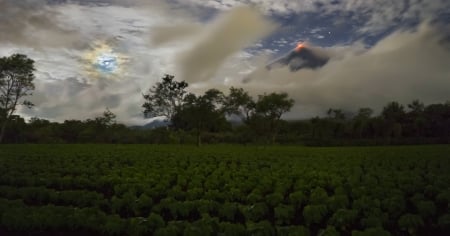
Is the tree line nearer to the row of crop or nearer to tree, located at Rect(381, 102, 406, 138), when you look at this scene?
tree, located at Rect(381, 102, 406, 138)

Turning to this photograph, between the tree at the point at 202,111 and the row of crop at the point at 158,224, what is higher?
the tree at the point at 202,111

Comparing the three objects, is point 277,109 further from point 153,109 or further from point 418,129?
point 418,129

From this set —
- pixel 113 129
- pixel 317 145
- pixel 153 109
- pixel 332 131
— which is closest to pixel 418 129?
pixel 332 131

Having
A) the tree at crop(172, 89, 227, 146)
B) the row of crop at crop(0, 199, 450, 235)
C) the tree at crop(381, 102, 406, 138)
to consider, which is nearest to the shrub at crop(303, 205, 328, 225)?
the row of crop at crop(0, 199, 450, 235)

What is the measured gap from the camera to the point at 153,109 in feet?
259

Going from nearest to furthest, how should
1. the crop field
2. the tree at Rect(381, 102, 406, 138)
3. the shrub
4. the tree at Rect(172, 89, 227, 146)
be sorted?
the crop field → the shrub → the tree at Rect(172, 89, 227, 146) → the tree at Rect(381, 102, 406, 138)

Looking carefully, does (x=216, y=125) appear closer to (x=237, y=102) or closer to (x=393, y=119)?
(x=237, y=102)

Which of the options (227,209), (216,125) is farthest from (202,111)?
(227,209)

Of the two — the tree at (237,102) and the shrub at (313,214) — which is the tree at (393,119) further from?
the shrub at (313,214)

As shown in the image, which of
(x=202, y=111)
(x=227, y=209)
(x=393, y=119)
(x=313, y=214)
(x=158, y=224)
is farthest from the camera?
(x=393, y=119)

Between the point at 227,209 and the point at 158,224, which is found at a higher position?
the point at 227,209

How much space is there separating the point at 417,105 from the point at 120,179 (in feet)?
404

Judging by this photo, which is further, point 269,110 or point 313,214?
point 269,110

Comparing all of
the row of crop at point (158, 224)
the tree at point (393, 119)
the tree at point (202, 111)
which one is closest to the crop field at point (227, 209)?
the row of crop at point (158, 224)
